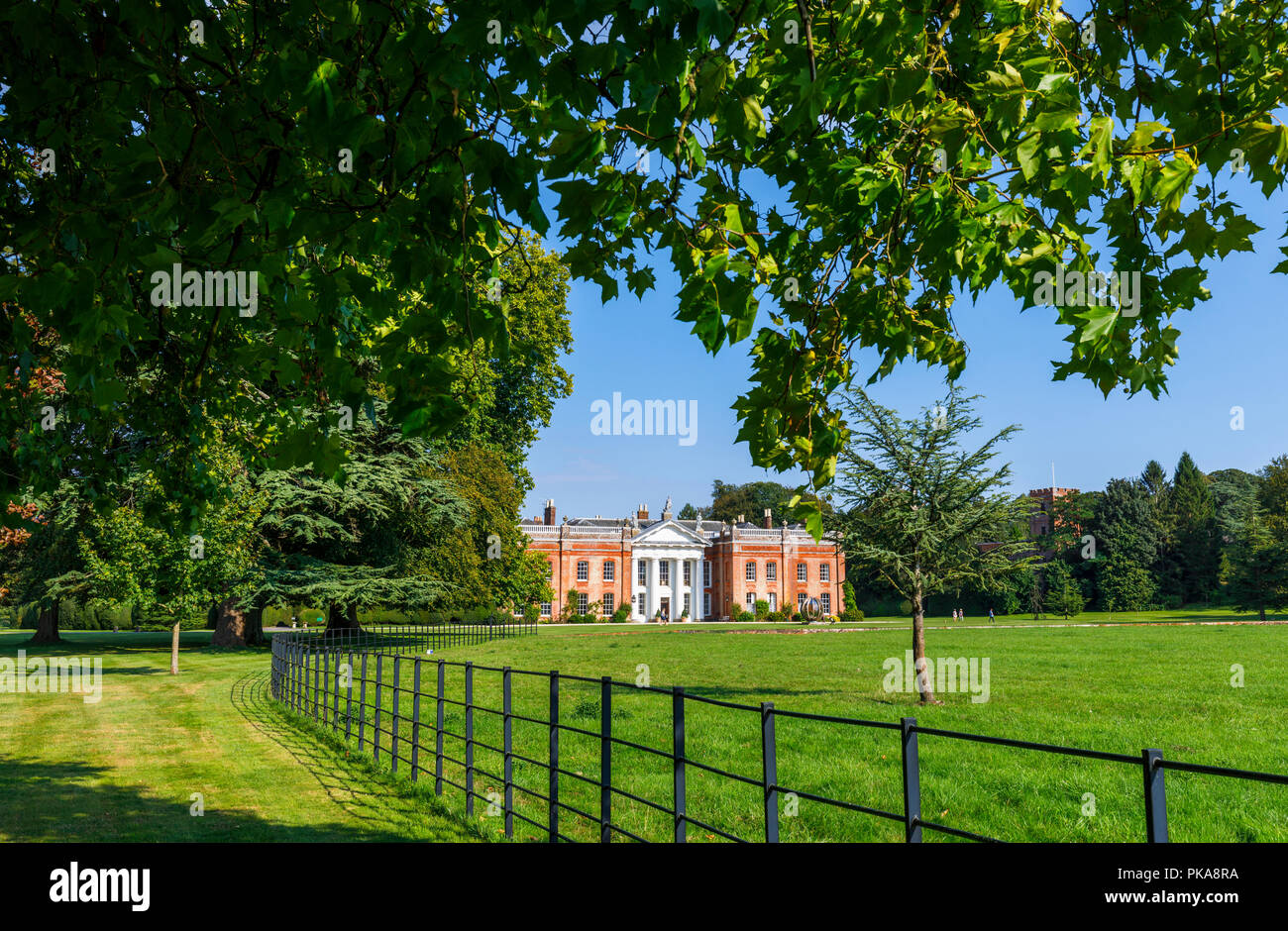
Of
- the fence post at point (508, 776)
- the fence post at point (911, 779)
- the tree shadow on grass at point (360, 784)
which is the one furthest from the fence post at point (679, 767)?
the tree shadow on grass at point (360, 784)

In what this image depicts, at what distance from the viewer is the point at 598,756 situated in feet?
37.3

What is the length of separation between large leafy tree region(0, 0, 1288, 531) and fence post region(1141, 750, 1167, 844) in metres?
1.60

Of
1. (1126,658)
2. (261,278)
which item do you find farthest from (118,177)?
(1126,658)

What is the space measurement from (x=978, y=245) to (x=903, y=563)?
12.9 metres

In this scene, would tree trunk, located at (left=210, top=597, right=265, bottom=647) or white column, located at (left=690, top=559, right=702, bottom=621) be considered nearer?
tree trunk, located at (left=210, top=597, right=265, bottom=647)

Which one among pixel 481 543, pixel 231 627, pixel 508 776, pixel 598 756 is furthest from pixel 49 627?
pixel 508 776

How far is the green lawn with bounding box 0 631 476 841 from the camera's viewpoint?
782 cm

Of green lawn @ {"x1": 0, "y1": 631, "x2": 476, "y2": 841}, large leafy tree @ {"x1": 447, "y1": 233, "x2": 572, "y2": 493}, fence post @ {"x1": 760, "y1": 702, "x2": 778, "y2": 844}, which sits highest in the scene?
large leafy tree @ {"x1": 447, "y1": 233, "x2": 572, "y2": 493}

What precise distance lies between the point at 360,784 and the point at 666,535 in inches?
3061

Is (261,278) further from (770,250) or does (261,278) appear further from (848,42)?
(848,42)

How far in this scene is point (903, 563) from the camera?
16688 mm

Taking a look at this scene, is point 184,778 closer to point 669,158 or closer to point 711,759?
point 711,759

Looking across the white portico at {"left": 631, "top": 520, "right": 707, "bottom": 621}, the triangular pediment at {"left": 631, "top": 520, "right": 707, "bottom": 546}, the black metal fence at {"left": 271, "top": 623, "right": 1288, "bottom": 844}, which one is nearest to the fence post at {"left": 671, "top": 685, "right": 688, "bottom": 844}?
the black metal fence at {"left": 271, "top": 623, "right": 1288, "bottom": 844}

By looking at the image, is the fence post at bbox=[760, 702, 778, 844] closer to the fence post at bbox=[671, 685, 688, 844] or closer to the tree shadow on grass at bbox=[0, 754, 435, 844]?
the fence post at bbox=[671, 685, 688, 844]
